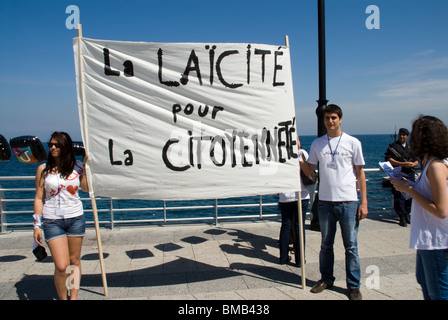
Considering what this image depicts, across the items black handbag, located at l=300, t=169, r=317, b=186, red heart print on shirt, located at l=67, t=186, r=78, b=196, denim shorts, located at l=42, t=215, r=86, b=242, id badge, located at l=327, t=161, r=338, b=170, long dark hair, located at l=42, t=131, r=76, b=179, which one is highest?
long dark hair, located at l=42, t=131, r=76, b=179

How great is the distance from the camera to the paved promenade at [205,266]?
401cm

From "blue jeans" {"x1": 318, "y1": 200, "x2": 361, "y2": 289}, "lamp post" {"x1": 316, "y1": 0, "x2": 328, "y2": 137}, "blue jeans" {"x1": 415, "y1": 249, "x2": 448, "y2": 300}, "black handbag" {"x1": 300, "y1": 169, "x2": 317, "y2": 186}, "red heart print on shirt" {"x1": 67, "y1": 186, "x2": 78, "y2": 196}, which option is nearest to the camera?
"blue jeans" {"x1": 415, "y1": 249, "x2": 448, "y2": 300}

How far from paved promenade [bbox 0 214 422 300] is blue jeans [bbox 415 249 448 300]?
135 cm

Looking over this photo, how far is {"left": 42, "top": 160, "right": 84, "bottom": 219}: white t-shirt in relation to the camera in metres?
3.51

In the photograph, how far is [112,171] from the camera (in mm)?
3812

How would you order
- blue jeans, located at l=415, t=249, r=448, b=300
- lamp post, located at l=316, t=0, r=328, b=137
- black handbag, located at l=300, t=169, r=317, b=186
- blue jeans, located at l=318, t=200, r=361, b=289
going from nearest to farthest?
1. blue jeans, located at l=415, t=249, r=448, b=300
2. blue jeans, located at l=318, t=200, r=361, b=289
3. black handbag, located at l=300, t=169, r=317, b=186
4. lamp post, located at l=316, t=0, r=328, b=137

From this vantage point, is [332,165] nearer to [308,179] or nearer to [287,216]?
[308,179]

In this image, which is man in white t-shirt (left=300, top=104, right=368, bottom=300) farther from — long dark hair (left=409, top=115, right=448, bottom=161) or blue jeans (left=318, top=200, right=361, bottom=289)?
long dark hair (left=409, top=115, right=448, bottom=161)

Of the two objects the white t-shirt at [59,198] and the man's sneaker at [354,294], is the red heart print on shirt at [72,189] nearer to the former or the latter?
the white t-shirt at [59,198]

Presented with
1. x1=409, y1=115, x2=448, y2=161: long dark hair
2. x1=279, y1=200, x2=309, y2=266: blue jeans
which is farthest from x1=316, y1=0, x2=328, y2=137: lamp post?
x1=409, y1=115, x2=448, y2=161: long dark hair

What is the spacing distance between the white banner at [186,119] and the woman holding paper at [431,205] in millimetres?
1638

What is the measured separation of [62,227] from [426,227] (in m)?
3.56

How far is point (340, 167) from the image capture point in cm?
378
